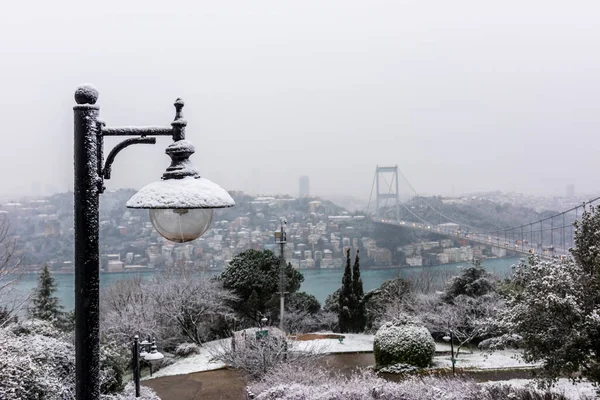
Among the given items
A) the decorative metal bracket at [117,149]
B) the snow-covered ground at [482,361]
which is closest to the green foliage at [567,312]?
the snow-covered ground at [482,361]

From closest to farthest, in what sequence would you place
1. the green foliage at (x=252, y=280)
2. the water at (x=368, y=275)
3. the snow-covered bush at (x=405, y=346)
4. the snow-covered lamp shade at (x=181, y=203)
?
the snow-covered lamp shade at (x=181, y=203), the snow-covered bush at (x=405, y=346), the green foliage at (x=252, y=280), the water at (x=368, y=275)

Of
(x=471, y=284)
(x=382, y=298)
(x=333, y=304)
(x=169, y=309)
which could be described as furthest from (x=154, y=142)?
(x=333, y=304)

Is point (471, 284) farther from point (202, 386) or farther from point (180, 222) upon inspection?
point (180, 222)

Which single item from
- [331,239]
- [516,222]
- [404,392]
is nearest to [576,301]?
[404,392]

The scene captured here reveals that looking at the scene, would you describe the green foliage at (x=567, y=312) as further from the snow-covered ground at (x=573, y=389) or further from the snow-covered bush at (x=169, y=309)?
the snow-covered bush at (x=169, y=309)

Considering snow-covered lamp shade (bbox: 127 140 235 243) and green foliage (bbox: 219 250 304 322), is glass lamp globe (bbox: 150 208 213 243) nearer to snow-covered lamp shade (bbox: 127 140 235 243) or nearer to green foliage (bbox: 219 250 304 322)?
snow-covered lamp shade (bbox: 127 140 235 243)

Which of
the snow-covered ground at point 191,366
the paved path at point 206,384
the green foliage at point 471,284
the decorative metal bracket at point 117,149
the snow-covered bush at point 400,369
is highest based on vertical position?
the decorative metal bracket at point 117,149

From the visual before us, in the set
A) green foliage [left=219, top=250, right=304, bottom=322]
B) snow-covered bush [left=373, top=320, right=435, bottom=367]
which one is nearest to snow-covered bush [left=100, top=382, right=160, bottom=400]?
snow-covered bush [left=373, top=320, right=435, bottom=367]
